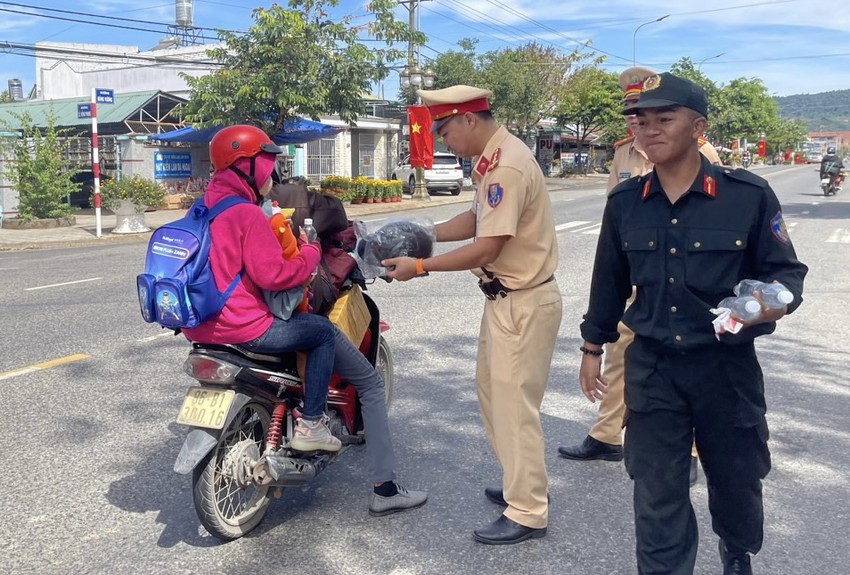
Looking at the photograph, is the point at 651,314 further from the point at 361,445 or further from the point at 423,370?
the point at 423,370

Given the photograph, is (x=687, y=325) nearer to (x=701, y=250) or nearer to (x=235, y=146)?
(x=701, y=250)

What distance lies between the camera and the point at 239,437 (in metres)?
3.54

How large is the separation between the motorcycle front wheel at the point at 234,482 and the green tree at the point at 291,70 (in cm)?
1758

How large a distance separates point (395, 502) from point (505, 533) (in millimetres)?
570

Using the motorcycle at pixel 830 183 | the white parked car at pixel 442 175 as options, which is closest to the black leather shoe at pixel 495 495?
the white parked car at pixel 442 175

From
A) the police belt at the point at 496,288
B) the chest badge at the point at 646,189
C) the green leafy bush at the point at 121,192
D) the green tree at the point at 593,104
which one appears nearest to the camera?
the chest badge at the point at 646,189

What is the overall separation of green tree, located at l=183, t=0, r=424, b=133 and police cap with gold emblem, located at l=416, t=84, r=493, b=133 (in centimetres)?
1750

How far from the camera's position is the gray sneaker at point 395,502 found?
3740 millimetres

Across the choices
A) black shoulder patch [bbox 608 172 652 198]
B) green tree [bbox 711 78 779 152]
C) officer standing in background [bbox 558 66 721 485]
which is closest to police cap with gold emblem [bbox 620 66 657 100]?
officer standing in background [bbox 558 66 721 485]

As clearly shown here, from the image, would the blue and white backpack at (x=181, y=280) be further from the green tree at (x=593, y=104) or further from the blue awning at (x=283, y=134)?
the green tree at (x=593, y=104)

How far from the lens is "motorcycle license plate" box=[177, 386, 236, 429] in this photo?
325 centimetres

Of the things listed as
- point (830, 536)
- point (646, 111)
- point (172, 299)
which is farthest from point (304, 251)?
point (830, 536)

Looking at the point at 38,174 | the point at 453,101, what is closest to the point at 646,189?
the point at 453,101

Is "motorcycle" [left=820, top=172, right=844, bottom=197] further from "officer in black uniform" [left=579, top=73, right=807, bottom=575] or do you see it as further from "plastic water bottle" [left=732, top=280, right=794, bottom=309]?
"plastic water bottle" [left=732, top=280, right=794, bottom=309]
